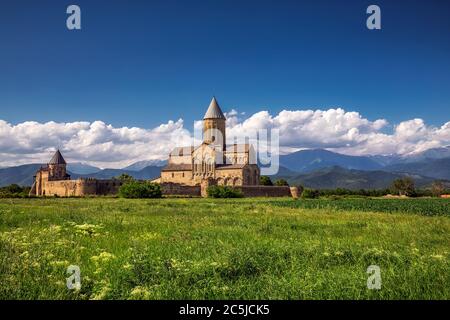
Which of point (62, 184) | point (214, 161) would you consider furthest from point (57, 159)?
point (214, 161)

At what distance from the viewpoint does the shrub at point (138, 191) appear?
2077 inches

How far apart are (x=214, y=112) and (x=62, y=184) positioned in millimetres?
34489

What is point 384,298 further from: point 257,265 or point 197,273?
point 197,273

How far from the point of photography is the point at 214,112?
86.9 metres

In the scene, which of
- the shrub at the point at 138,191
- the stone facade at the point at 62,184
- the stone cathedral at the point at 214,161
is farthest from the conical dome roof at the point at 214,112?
the shrub at the point at 138,191

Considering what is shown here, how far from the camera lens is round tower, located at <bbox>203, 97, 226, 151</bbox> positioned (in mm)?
86438

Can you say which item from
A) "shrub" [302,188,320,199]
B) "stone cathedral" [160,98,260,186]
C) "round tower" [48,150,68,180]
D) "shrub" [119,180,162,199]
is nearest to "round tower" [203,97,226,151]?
"stone cathedral" [160,98,260,186]

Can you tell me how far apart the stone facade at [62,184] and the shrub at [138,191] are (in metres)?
11.8

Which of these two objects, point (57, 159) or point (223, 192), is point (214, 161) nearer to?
point (223, 192)

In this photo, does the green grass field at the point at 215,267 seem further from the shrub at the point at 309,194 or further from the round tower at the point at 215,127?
the round tower at the point at 215,127
